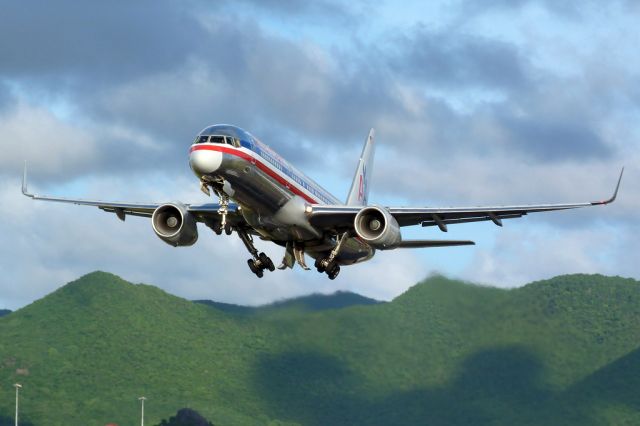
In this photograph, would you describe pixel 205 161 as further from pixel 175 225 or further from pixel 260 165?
pixel 175 225

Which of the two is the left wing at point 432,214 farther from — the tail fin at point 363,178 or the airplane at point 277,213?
the tail fin at point 363,178

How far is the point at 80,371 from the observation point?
172 m

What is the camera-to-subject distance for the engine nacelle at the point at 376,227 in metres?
67.4

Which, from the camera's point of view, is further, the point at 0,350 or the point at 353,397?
the point at 0,350

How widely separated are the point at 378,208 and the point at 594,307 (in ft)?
254

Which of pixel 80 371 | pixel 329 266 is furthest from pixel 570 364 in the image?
pixel 80 371

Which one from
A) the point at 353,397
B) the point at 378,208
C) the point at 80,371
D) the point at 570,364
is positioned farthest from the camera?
the point at 80,371

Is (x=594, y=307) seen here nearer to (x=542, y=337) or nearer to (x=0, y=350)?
(x=542, y=337)

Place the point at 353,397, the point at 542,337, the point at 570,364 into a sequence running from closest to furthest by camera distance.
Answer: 1. the point at 542,337
2. the point at 570,364
3. the point at 353,397

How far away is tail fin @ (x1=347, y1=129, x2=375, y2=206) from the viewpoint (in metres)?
86.2

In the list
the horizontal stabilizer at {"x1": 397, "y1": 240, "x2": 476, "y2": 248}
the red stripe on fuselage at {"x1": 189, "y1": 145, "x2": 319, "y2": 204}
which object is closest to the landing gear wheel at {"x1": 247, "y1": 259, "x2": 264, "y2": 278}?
the red stripe on fuselage at {"x1": 189, "y1": 145, "x2": 319, "y2": 204}

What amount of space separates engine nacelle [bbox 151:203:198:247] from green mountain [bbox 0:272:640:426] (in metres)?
28.3

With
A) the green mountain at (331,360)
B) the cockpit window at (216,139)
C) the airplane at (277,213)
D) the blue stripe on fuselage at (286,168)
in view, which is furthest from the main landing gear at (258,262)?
the green mountain at (331,360)

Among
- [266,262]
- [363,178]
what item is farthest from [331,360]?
[266,262]
